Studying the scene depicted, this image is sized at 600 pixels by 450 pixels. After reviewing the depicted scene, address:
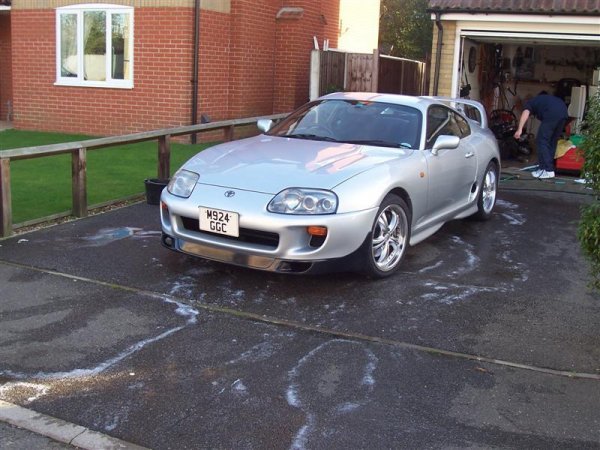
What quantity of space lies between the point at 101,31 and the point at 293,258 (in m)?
10.9

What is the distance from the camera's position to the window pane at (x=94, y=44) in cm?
1453

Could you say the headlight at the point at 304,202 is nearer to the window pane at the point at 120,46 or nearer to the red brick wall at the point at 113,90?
the red brick wall at the point at 113,90

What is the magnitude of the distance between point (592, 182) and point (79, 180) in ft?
16.9

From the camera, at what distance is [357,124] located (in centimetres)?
685

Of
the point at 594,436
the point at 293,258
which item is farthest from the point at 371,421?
the point at 293,258

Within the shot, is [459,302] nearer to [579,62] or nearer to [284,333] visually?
[284,333]

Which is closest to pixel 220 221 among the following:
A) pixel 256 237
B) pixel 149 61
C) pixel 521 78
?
pixel 256 237

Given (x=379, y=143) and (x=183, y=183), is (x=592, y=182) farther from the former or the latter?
(x=183, y=183)

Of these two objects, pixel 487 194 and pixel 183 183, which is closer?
pixel 183 183

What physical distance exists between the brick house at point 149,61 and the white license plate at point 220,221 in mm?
8971

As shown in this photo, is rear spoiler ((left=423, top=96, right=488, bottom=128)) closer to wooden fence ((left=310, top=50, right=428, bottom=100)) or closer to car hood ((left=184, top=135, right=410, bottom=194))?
car hood ((left=184, top=135, right=410, bottom=194))

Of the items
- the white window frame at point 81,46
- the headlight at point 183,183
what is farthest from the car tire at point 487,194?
the white window frame at point 81,46

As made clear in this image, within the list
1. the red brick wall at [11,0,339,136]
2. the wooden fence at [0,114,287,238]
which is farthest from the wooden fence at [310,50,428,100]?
the wooden fence at [0,114,287,238]

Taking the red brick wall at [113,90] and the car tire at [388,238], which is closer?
the car tire at [388,238]
